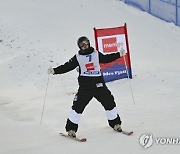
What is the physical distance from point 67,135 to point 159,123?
1.46m

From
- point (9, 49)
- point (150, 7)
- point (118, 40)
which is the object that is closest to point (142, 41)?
point (150, 7)

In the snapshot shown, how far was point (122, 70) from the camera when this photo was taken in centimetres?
1153

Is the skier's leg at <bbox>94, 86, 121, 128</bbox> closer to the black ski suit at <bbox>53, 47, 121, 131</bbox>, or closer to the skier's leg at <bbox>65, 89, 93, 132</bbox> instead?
the black ski suit at <bbox>53, 47, 121, 131</bbox>

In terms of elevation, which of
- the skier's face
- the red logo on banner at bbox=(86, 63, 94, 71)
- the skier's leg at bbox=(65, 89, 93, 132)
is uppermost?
the skier's face

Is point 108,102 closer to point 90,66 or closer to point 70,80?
point 90,66

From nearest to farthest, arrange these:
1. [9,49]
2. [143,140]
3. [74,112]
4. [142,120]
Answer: [143,140], [74,112], [142,120], [9,49]

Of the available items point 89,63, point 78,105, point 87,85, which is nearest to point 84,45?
point 89,63

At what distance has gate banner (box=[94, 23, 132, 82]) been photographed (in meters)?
11.4

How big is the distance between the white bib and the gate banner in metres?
4.26

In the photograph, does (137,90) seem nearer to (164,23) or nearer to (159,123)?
(159,123)

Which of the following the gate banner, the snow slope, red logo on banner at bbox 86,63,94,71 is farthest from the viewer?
the gate banner

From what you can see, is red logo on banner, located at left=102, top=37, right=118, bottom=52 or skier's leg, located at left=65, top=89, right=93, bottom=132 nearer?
skier's leg, located at left=65, top=89, right=93, bottom=132

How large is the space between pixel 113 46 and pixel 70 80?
1578mm

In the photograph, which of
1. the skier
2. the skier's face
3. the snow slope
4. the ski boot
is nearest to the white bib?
the skier
